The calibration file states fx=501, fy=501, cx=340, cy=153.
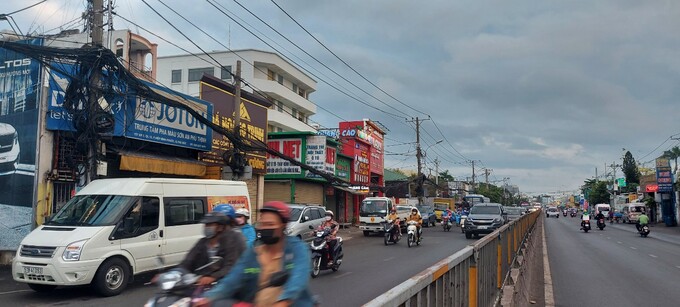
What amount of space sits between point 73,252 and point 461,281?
714cm

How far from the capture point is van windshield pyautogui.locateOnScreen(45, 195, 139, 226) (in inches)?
374

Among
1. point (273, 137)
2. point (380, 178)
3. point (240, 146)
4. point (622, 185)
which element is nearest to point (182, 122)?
point (240, 146)

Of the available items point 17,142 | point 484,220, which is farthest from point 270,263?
point 484,220

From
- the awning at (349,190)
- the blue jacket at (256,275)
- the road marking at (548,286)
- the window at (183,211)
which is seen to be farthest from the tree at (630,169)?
the blue jacket at (256,275)

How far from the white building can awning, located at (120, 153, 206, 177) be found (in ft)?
75.9

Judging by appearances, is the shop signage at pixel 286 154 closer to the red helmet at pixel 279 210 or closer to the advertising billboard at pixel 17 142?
the advertising billboard at pixel 17 142

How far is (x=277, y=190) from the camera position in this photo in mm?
28422

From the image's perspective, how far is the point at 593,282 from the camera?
1109cm

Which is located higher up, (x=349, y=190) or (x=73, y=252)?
(x=349, y=190)

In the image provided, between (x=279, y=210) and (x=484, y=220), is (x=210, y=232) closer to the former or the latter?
(x=279, y=210)

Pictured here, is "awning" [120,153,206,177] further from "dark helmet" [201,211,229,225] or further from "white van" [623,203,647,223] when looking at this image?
"white van" [623,203,647,223]

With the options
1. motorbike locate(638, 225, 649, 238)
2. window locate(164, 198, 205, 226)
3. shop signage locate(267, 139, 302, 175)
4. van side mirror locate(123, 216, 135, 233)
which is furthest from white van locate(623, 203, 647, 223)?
van side mirror locate(123, 216, 135, 233)

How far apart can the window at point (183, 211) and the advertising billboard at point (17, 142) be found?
16.7 feet

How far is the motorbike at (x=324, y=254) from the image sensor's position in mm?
11539
